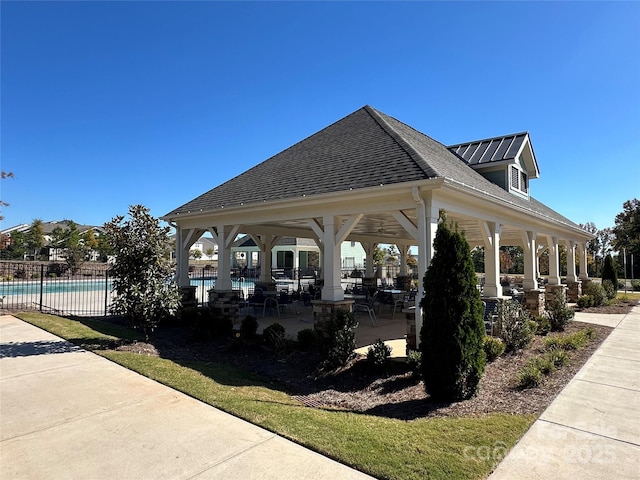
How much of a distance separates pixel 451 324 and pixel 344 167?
15.8 feet

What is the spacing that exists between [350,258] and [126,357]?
3512cm

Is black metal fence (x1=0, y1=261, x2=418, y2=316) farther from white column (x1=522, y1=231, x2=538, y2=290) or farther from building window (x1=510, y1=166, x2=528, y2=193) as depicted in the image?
building window (x1=510, y1=166, x2=528, y2=193)

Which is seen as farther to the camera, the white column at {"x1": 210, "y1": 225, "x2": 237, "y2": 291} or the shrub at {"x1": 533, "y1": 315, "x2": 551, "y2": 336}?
the white column at {"x1": 210, "y1": 225, "x2": 237, "y2": 291}

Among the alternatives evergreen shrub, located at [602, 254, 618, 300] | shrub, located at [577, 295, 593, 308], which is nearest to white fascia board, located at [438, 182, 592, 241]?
shrub, located at [577, 295, 593, 308]

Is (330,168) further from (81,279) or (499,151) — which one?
(81,279)

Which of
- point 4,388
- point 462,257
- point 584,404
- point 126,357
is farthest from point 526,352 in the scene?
point 4,388

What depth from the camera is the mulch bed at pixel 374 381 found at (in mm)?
4891

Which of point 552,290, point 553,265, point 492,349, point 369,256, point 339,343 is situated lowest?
point 492,349

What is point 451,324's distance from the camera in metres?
5.01

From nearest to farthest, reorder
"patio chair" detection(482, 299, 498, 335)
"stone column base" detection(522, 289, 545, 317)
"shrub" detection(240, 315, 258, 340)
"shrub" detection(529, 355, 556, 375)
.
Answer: "shrub" detection(529, 355, 556, 375) → "patio chair" detection(482, 299, 498, 335) → "shrub" detection(240, 315, 258, 340) → "stone column base" detection(522, 289, 545, 317)

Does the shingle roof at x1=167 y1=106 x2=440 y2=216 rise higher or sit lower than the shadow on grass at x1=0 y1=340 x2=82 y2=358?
higher

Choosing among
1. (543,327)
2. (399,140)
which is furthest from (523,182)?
(399,140)

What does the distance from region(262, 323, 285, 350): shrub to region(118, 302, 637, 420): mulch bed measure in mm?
175

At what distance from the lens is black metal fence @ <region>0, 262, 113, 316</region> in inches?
527
